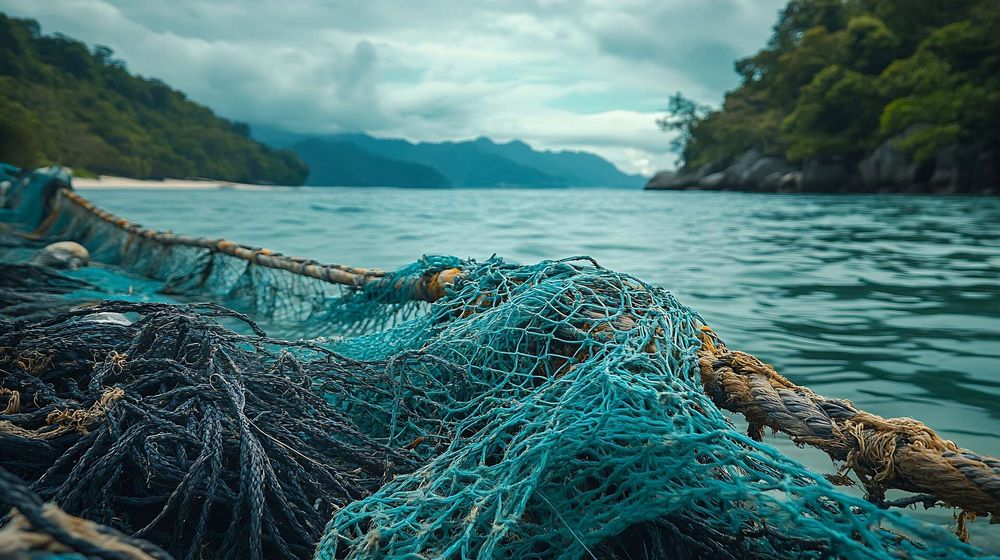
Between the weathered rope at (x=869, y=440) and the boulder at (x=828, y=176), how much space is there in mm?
39417

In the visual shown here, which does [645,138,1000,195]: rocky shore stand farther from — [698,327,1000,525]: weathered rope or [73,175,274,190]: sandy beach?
[73,175,274,190]: sandy beach

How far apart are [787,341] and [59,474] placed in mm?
4372

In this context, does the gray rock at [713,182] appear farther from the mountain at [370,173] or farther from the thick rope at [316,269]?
the mountain at [370,173]

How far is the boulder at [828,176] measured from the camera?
35.7m

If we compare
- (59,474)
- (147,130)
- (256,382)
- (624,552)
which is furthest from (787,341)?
(147,130)

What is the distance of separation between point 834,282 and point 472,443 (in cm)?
682

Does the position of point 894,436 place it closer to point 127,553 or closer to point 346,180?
point 127,553

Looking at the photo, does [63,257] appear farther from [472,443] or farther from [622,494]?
[622,494]

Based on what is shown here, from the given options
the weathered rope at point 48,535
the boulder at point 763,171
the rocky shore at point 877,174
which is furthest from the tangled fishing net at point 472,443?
the boulder at point 763,171

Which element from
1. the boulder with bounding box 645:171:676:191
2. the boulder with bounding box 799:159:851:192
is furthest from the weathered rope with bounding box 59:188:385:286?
the boulder with bounding box 645:171:676:191

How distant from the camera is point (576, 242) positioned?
13.8 meters

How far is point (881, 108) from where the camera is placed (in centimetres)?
3616

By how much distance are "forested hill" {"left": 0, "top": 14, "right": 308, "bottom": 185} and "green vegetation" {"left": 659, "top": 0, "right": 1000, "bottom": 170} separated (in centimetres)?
5059

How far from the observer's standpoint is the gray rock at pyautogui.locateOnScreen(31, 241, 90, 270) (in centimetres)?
559
